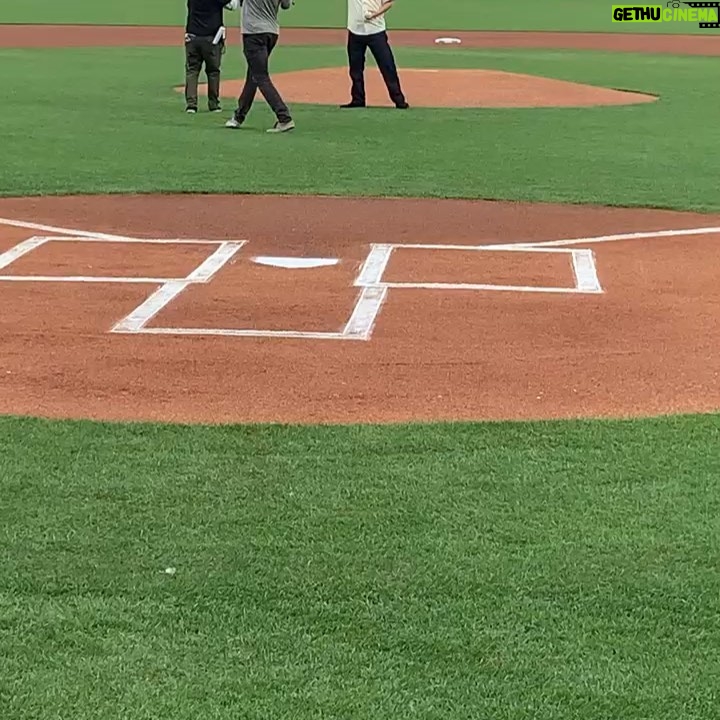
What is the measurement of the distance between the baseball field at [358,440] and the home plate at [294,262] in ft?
0.12

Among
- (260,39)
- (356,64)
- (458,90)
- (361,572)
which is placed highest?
(260,39)

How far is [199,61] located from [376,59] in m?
2.53

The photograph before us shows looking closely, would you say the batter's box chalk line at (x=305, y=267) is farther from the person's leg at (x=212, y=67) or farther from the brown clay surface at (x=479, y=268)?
the person's leg at (x=212, y=67)

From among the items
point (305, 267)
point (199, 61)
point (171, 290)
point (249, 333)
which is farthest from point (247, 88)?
point (249, 333)

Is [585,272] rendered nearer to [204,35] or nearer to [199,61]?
[199,61]

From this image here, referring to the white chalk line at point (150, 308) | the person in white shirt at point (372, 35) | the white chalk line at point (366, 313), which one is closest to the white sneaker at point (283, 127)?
the person in white shirt at point (372, 35)

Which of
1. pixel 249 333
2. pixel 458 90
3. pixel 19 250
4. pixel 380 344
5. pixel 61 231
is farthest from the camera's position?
pixel 458 90

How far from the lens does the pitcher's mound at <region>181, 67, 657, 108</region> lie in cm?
1903

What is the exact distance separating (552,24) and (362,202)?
3103cm

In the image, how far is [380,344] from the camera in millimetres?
6641

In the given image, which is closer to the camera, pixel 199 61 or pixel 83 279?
pixel 83 279

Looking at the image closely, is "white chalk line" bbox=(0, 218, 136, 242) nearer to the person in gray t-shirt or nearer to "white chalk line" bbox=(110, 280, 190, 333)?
"white chalk line" bbox=(110, 280, 190, 333)

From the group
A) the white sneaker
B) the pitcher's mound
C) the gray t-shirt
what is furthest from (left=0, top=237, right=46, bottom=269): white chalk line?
the pitcher's mound

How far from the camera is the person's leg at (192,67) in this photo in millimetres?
16750
